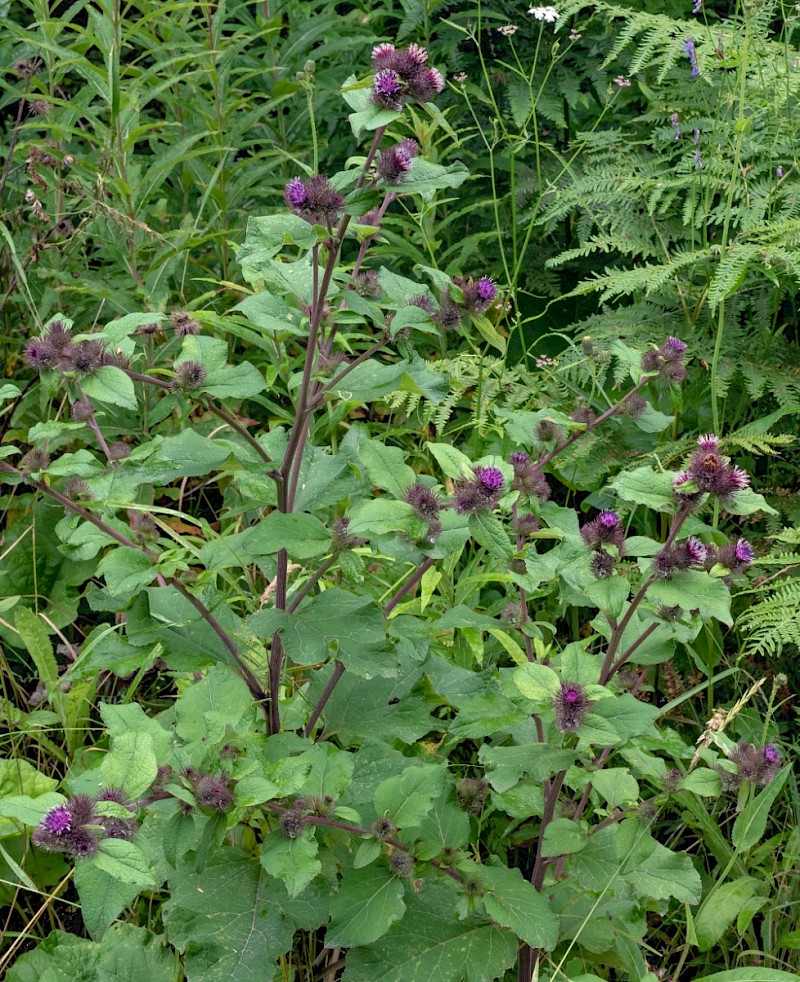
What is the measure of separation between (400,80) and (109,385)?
2.22 ft

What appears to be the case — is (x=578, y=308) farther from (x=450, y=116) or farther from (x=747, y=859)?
(x=747, y=859)

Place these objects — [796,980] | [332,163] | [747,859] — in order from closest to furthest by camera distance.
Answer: [796,980]
[747,859]
[332,163]

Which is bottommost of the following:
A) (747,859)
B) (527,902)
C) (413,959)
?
(747,859)

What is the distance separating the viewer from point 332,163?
4559mm

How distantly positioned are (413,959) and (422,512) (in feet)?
2.67

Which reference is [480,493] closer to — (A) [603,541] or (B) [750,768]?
(A) [603,541]

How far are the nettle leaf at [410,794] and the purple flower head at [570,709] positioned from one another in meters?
0.23

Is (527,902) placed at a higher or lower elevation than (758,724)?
higher

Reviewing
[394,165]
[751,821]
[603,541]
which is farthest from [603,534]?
[751,821]

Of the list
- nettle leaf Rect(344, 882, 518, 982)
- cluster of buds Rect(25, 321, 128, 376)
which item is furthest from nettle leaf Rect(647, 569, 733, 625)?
cluster of buds Rect(25, 321, 128, 376)

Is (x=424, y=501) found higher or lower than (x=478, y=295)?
lower

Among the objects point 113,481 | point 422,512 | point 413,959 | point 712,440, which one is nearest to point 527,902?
point 413,959

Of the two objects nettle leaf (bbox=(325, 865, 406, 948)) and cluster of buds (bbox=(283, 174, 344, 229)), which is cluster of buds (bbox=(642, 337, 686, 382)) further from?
nettle leaf (bbox=(325, 865, 406, 948))

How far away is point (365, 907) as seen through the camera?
172 centimetres
